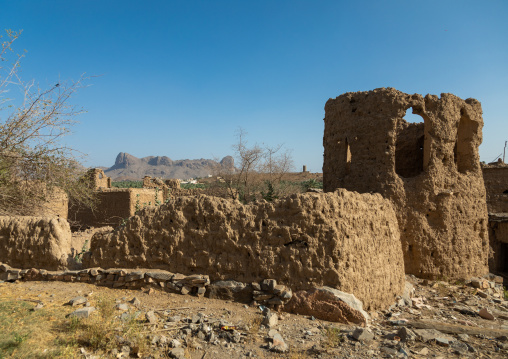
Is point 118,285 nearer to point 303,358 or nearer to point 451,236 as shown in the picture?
point 303,358

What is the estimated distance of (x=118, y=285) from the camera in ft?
18.1

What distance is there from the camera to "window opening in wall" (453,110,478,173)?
26.8 feet

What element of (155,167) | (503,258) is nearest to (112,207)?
(503,258)

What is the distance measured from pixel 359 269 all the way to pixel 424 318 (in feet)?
4.90

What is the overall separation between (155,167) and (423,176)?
126m

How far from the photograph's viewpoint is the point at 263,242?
532 centimetres

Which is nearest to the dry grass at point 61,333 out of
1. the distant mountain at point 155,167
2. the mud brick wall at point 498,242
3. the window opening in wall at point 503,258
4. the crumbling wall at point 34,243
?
the crumbling wall at point 34,243

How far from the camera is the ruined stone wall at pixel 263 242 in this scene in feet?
16.9

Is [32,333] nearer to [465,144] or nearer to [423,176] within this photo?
[423,176]

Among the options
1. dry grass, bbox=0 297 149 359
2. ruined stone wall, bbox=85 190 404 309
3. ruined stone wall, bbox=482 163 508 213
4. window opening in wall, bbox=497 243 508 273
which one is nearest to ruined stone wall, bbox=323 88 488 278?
ruined stone wall, bbox=85 190 404 309

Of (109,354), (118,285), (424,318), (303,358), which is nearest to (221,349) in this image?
(303,358)

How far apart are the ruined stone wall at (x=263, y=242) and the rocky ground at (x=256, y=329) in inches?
19.2

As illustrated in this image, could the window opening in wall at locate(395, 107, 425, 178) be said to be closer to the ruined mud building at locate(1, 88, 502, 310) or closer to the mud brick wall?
the ruined mud building at locate(1, 88, 502, 310)

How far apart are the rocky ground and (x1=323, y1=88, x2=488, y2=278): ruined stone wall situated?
1624 mm
